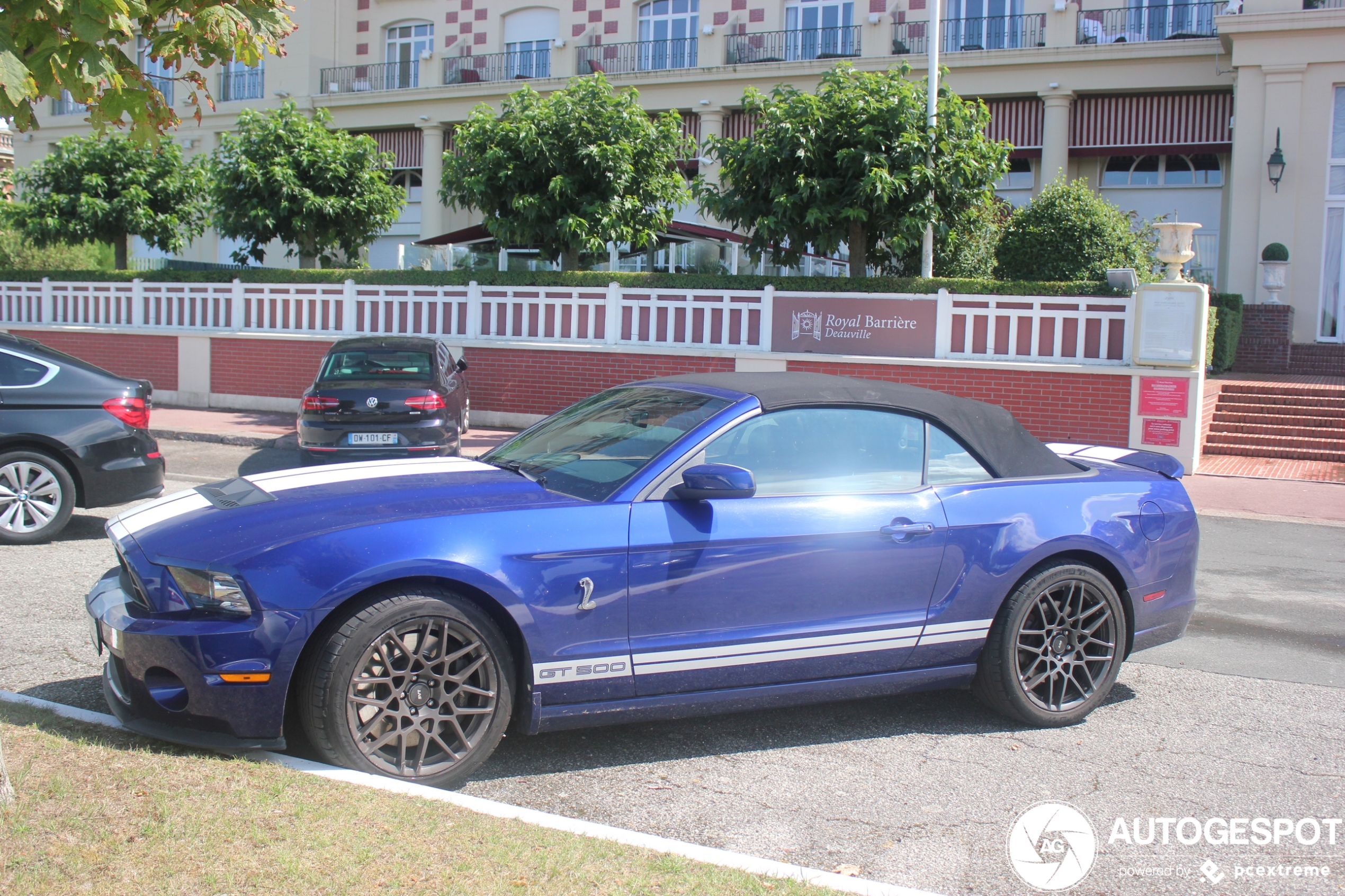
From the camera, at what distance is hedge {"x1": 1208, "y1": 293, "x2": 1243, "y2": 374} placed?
17.2 m

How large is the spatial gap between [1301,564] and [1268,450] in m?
6.09

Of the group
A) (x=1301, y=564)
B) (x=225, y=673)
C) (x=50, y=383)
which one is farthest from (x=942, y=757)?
(x=50, y=383)

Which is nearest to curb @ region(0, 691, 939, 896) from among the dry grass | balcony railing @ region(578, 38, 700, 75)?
the dry grass

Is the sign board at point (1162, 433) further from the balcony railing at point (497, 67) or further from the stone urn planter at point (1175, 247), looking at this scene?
the balcony railing at point (497, 67)

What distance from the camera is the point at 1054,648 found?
4.66 metres

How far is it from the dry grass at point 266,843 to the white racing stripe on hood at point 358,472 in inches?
45.1

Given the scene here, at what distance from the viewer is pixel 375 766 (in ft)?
12.0

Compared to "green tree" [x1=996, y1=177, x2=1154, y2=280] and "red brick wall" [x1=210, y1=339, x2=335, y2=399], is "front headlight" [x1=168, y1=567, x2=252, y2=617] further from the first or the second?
"green tree" [x1=996, y1=177, x2=1154, y2=280]

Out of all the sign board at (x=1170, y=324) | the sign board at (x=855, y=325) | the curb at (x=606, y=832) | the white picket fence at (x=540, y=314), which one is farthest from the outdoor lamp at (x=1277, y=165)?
the curb at (x=606, y=832)

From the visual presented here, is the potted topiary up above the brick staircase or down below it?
above

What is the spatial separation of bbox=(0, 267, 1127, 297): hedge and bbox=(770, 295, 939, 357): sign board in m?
0.28

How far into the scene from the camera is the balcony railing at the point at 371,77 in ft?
99.2

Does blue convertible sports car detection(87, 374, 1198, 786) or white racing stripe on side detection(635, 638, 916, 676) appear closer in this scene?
blue convertible sports car detection(87, 374, 1198, 786)

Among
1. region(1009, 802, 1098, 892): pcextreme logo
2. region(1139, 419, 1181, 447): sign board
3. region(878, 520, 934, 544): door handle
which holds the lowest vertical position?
region(1009, 802, 1098, 892): pcextreme logo
